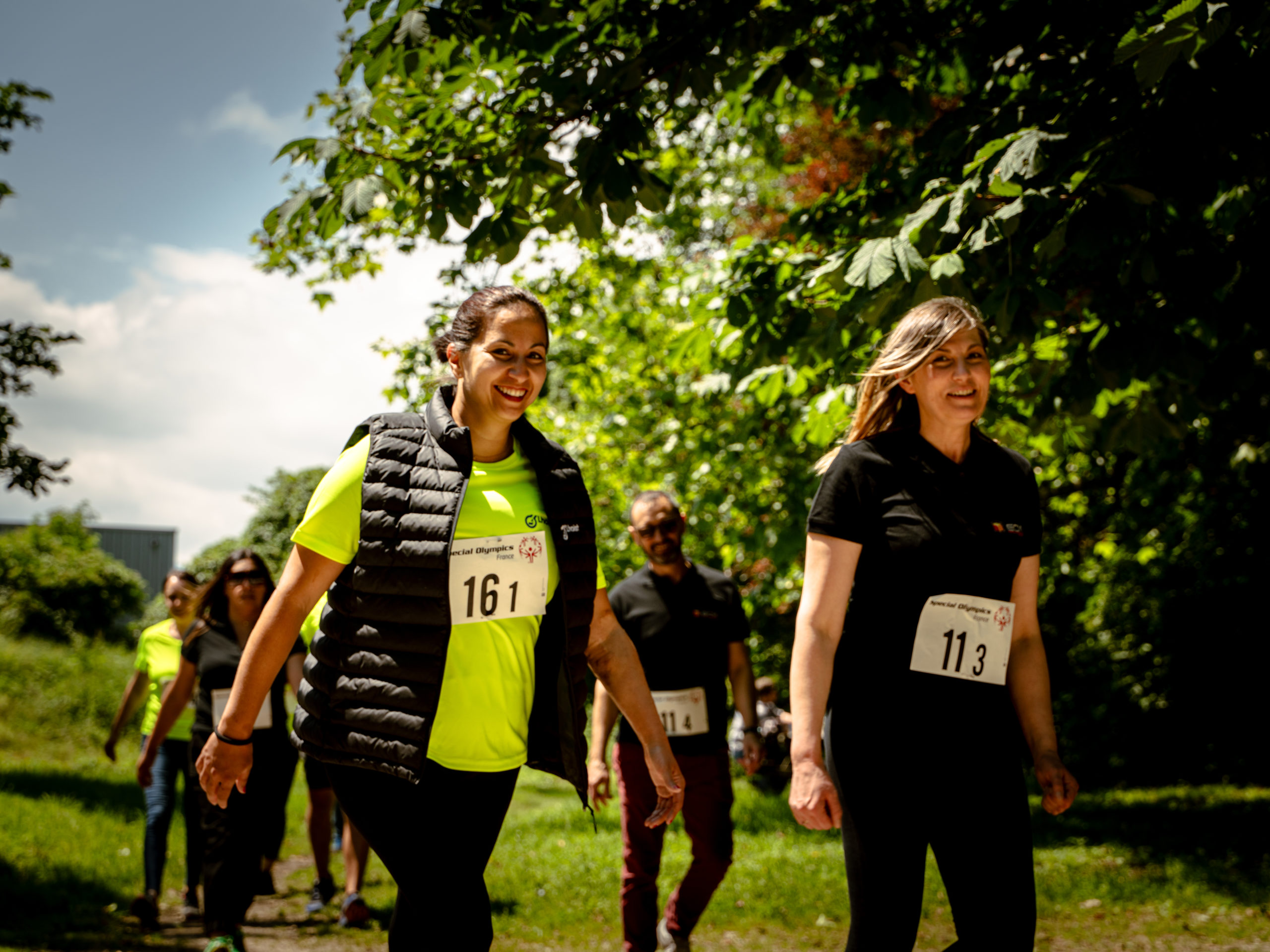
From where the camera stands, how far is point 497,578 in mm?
2752

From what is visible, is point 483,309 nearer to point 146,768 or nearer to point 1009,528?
point 1009,528

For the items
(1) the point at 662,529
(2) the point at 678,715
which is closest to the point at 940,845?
(2) the point at 678,715

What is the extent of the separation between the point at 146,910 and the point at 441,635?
5037 mm

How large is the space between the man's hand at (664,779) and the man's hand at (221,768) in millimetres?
1070

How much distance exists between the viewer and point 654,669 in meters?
5.23

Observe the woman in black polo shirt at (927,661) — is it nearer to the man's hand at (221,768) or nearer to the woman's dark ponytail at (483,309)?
the woman's dark ponytail at (483,309)

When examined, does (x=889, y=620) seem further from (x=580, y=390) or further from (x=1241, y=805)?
(x=1241, y=805)

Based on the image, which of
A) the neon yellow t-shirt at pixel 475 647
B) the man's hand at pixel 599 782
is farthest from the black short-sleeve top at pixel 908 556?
the man's hand at pixel 599 782

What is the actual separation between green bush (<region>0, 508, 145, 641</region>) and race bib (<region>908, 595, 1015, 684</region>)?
24.0 meters

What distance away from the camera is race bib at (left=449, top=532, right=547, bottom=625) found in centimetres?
270

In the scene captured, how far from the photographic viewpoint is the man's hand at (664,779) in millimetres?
A: 3094

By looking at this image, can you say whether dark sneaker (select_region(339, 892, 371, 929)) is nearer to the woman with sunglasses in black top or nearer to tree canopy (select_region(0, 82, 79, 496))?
the woman with sunglasses in black top

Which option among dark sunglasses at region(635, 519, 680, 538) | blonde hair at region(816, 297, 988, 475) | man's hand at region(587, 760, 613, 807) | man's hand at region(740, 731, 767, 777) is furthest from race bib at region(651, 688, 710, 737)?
blonde hair at region(816, 297, 988, 475)

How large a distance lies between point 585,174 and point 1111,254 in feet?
7.56
